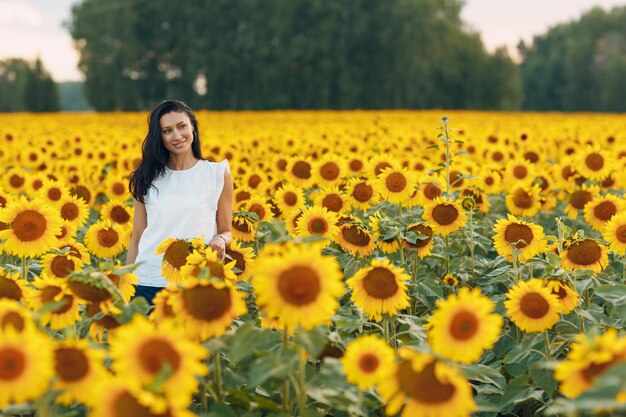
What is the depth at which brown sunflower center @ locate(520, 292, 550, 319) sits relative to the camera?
2740 mm

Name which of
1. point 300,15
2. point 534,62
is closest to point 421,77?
point 300,15

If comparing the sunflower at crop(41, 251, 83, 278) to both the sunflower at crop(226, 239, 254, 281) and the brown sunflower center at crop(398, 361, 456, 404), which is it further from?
the brown sunflower center at crop(398, 361, 456, 404)

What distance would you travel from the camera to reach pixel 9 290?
2.49 metres

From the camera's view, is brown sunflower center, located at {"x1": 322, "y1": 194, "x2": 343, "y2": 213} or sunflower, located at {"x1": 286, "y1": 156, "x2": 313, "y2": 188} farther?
sunflower, located at {"x1": 286, "y1": 156, "x2": 313, "y2": 188}

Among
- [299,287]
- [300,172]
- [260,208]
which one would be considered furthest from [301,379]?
[300,172]

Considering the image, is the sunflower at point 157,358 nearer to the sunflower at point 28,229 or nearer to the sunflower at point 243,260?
the sunflower at point 243,260

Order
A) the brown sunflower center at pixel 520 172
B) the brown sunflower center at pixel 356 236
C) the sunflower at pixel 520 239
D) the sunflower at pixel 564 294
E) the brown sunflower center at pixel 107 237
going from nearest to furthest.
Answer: the sunflower at pixel 564 294
the sunflower at pixel 520 239
the brown sunflower center at pixel 356 236
the brown sunflower center at pixel 107 237
the brown sunflower center at pixel 520 172

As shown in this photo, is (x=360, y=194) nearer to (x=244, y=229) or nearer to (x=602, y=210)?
(x=244, y=229)

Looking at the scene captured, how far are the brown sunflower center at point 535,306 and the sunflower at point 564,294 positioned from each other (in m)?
0.09

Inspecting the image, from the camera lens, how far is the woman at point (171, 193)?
4.19m

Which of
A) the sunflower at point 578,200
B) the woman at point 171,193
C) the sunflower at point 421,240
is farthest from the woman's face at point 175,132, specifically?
the sunflower at point 578,200

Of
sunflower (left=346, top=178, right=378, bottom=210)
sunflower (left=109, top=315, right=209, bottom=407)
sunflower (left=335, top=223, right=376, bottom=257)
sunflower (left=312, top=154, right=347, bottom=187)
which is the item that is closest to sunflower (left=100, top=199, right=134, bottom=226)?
sunflower (left=346, top=178, right=378, bottom=210)

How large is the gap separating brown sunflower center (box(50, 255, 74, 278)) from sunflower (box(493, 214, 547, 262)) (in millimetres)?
2158

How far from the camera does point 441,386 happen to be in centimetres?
193
